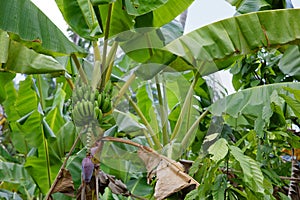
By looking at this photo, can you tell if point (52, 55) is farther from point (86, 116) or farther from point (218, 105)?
point (218, 105)

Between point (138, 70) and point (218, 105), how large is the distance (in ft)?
0.91

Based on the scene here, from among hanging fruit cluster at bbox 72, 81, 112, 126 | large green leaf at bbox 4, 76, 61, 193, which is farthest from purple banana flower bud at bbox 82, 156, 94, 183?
large green leaf at bbox 4, 76, 61, 193

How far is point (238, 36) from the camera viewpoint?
1306mm

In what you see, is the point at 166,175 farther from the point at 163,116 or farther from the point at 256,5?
the point at 256,5

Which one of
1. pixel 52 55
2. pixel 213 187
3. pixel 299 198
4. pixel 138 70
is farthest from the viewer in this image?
pixel 299 198

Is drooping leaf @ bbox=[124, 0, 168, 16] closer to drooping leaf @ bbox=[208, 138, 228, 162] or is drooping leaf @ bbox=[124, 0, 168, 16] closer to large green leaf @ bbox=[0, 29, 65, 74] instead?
large green leaf @ bbox=[0, 29, 65, 74]

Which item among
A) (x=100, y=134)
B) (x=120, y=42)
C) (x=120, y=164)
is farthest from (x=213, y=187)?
(x=120, y=42)

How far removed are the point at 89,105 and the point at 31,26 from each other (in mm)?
282

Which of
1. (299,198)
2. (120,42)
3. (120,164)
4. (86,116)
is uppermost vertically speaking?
(120,42)

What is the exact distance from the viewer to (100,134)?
→ 114 cm

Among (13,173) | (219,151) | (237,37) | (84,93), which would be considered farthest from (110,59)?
(13,173)

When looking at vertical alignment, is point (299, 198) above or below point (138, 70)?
below

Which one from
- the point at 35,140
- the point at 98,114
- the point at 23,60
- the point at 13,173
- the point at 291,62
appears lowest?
the point at 13,173

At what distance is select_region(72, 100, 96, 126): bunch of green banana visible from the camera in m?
1.13
